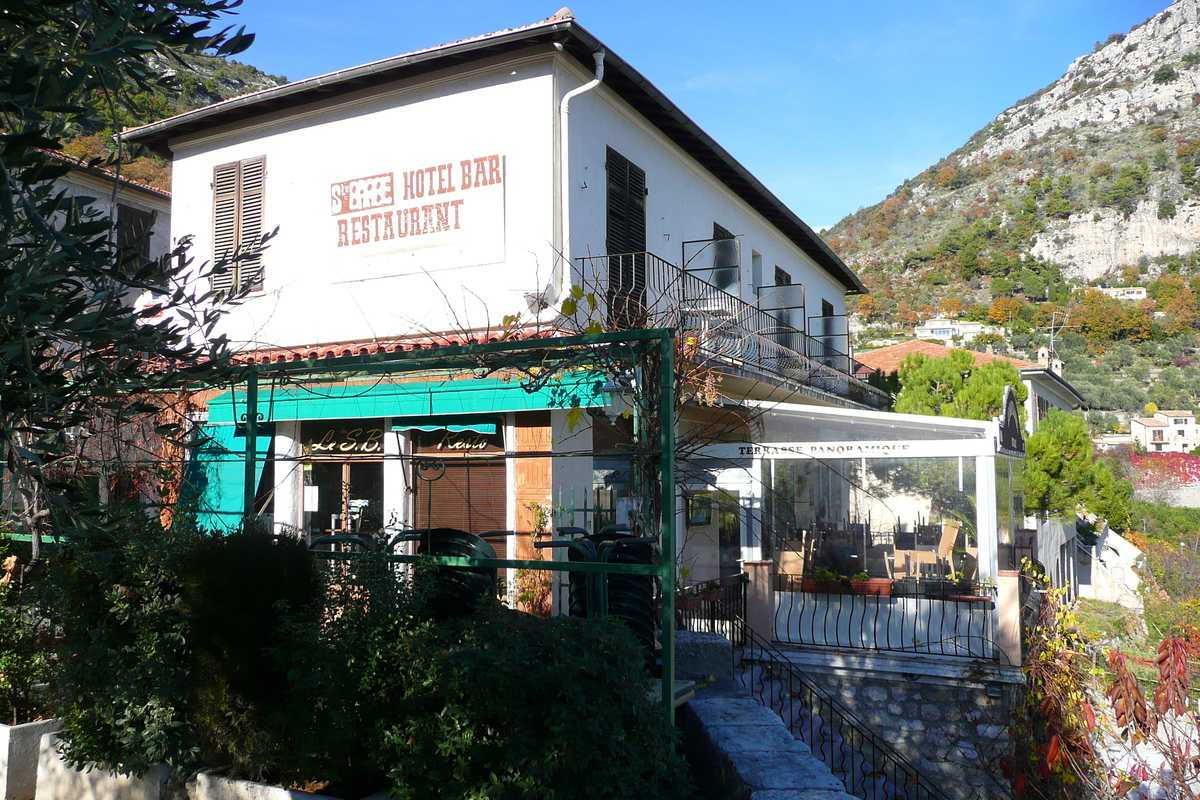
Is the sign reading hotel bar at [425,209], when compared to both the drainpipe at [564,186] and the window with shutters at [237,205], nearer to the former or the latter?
the drainpipe at [564,186]

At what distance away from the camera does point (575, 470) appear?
1058 cm

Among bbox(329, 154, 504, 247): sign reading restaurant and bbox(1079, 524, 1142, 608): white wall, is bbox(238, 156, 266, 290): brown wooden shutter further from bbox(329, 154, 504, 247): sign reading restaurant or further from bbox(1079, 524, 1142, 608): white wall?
bbox(1079, 524, 1142, 608): white wall

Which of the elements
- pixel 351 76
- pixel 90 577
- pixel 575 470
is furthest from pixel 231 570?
pixel 351 76

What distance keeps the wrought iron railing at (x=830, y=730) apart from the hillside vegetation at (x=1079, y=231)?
3043 inches

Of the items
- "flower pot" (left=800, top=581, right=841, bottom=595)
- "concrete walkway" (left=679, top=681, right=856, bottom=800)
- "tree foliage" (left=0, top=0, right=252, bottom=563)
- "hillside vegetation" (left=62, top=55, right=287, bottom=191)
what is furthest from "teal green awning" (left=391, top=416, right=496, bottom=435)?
"tree foliage" (left=0, top=0, right=252, bottom=563)

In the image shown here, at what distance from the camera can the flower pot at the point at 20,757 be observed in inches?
206

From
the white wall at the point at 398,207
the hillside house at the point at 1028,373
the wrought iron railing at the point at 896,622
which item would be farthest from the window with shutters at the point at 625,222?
the hillside house at the point at 1028,373

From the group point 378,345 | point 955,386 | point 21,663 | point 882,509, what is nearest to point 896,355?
point 955,386

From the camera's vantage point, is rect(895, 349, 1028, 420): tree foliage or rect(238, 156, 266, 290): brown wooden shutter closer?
rect(238, 156, 266, 290): brown wooden shutter

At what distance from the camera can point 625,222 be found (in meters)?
11.7

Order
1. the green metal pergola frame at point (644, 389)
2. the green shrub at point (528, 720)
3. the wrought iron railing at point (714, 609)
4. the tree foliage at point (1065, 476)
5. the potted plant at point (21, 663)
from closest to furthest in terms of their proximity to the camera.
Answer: the green shrub at point (528, 720), the green metal pergola frame at point (644, 389), the potted plant at point (21, 663), the wrought iron railing at point (714, 609), the tree foliage at point (1065, 476)

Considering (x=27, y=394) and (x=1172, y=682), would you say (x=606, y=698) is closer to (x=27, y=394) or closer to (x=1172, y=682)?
(x=27, y=394)

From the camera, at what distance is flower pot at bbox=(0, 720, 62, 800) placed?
17.2 ft

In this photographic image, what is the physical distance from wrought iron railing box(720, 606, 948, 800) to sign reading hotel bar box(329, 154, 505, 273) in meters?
5.50
